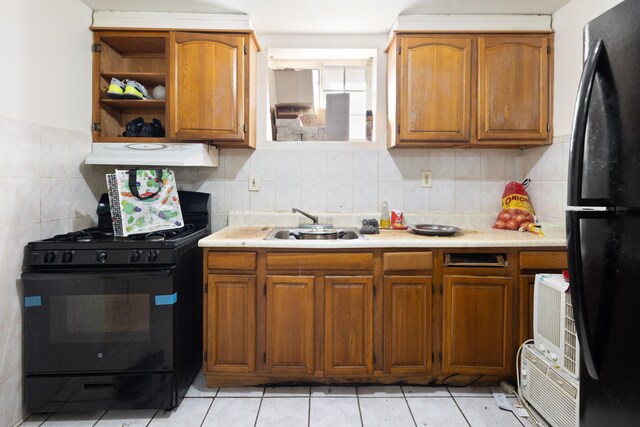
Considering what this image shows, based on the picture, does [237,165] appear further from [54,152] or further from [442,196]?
[442,196]

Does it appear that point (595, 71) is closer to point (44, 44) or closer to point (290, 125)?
point (290, 125)

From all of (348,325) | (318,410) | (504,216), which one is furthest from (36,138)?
(504,216)

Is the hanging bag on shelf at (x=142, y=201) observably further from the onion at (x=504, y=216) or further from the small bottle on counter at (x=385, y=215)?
the onion at (x=504, y=216)

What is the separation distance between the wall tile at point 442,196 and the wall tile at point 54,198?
7.62ft

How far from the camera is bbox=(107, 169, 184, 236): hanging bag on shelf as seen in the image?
190cm

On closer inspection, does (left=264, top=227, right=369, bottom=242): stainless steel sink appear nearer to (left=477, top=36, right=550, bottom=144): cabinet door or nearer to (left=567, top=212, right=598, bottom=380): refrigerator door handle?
(left=477, top=36, right=550, bottom=144): cabinet door

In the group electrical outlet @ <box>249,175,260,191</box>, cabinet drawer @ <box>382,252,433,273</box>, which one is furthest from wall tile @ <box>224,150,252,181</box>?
cabinet drawer @ <box>382,252,433,273</box>

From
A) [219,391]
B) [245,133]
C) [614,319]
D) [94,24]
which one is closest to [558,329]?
[614,319]

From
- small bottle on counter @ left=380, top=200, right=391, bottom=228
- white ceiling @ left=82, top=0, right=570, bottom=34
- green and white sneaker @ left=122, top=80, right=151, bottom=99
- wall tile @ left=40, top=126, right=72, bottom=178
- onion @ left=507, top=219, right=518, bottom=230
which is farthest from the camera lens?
small bottle on counter @ left=380, top=200, right=391, bottom=228

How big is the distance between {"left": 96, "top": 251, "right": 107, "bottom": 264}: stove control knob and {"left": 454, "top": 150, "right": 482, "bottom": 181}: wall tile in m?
2.26

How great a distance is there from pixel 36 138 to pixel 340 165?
176 centimetres

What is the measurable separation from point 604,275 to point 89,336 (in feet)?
6.78

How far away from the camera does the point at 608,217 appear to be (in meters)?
0.83

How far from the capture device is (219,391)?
2.01 meters
